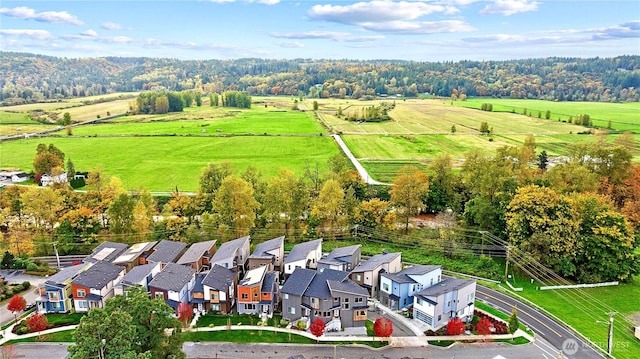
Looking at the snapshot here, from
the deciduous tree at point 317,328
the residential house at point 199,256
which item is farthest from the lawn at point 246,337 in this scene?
the residential house at point 199,256

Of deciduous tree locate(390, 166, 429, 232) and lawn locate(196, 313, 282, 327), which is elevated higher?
deciduous tree locate(390, 166, 429, 232)

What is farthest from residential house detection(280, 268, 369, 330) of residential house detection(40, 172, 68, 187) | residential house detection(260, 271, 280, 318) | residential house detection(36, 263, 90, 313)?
residential house detection(40, 172, 68, 187)

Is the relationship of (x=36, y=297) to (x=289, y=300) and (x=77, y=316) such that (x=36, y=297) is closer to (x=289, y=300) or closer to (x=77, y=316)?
(x=77, y=316)

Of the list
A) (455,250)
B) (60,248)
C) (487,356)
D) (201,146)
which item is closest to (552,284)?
(455,250)

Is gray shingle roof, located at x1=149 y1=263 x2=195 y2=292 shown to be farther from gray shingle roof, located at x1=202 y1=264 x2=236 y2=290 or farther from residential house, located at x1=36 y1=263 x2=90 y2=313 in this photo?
residential house, located at x1=36 y1=263 x2=90 y2=313

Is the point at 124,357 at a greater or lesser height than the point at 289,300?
greater

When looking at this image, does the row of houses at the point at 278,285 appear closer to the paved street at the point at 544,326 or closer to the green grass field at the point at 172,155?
the paved street at the point at 544,326

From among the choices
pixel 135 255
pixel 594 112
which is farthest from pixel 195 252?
pixel 594 112
